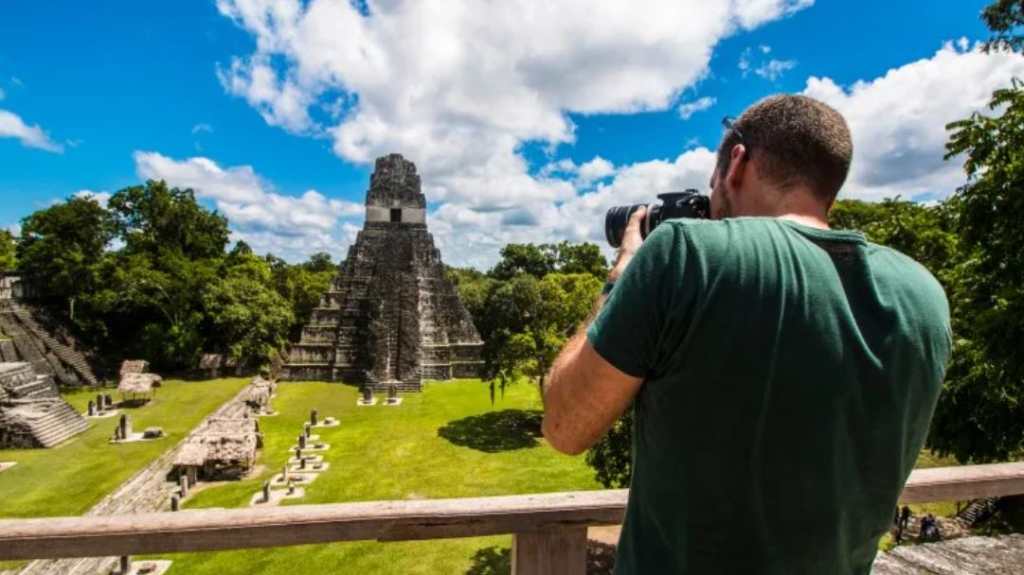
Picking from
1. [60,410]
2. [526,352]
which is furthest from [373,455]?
[60,410]

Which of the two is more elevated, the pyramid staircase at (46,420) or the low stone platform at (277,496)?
the pyramid staircase at (46,420)

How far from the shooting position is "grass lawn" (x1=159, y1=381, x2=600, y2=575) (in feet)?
29.6

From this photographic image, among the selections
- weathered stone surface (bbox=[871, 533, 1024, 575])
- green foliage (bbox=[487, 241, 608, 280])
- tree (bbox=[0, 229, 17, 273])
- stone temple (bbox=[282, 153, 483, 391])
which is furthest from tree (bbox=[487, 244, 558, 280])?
weathered stone surface (bbox=[871, 533, 1024, 575])

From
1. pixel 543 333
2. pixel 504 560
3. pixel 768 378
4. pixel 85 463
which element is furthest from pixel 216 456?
pixel 768 378

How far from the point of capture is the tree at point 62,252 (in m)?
24.8

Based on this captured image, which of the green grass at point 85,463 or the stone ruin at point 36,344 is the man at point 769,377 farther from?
the stone ruin at point 36,344

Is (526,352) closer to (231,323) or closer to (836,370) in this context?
(836,370)

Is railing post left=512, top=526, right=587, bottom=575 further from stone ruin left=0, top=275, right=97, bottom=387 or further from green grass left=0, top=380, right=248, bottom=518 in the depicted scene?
stone ruin left=0, top=275, right=97, bottom=387

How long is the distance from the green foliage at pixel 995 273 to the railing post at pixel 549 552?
6.65 metres

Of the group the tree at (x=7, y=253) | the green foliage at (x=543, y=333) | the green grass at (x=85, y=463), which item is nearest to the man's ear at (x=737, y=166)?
the green foliage at (x=543, y=333)

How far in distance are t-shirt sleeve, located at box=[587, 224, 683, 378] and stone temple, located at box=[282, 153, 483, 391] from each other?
2217cm

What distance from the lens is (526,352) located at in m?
15.6

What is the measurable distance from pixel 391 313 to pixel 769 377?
82.9 feet

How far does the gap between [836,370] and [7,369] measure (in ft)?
75.0
